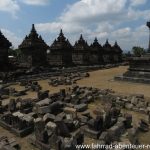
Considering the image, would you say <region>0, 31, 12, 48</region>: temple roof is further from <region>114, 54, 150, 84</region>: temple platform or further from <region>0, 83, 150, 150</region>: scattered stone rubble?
<region>0, 83, 150, 150</region>: scattered stone rubble

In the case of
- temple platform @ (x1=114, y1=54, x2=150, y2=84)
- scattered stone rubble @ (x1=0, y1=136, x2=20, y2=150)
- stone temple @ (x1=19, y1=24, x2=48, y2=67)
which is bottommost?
scattered stone rubble @ (x1=0, y1=136, x2=20, y2=150)

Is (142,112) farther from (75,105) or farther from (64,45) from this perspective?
(64,45)

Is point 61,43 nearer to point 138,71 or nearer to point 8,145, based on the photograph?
point 138,71

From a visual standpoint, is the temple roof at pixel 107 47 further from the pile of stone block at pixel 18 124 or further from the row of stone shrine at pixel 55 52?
the pile of stone block at pixel 18 124

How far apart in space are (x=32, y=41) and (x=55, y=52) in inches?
147

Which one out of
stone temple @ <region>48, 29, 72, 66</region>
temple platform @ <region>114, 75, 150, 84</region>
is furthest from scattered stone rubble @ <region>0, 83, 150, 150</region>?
stone temple @ <region>48, 29, 72, 66</region>

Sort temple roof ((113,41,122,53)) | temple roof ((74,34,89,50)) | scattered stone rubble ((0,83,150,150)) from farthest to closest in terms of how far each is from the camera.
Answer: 1. temple roof ((113,41,122,53))
2. temple roof ((74,34,89,50))
3. scattered stone rubble ((0,83,150,150))

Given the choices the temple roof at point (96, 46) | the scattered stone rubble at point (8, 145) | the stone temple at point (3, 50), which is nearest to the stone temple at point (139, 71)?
the stone temple at point (3, 50)

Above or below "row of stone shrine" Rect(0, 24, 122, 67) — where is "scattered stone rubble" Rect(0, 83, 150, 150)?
below

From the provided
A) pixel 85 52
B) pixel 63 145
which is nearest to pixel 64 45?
pixel 85 52

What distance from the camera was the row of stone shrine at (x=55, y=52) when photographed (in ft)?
73.9

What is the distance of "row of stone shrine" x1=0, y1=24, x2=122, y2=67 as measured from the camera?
22.5m

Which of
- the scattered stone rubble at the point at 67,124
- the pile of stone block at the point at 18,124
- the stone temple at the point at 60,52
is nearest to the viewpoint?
the scattered stone rubble at the point at 67,124

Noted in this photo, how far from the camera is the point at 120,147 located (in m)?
5.08
